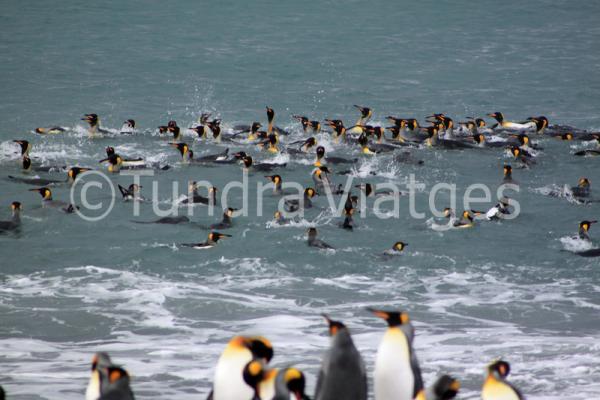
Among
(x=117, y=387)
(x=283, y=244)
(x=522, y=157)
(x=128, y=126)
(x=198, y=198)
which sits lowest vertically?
(x=283, y=244)

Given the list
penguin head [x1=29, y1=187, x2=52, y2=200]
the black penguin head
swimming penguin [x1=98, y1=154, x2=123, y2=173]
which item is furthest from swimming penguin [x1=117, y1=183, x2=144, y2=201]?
the black penguin head

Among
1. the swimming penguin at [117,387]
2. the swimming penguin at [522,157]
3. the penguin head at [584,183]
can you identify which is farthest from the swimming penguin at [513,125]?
the swimming penguin at [117,387]

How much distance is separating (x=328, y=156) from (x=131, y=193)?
4552 mm

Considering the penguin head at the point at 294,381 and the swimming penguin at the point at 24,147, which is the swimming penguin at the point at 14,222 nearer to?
the swimming penguin at the point at 24,147

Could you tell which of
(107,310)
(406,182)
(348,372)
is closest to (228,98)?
(406,182)

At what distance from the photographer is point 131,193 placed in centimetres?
1583

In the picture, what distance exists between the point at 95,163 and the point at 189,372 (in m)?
9.90

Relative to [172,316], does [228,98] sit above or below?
above

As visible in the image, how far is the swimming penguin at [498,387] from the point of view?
6.34m

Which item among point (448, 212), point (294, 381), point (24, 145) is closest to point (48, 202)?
point (24, 145)

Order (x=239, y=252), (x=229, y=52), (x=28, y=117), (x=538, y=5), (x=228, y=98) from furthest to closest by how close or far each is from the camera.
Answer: (x=538, y=5), (x=229, y=52), (x=228, y=98), (x=28, y=117), (x=239, y=252)

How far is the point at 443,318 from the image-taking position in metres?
11.1

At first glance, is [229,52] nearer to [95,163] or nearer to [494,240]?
[95,163]

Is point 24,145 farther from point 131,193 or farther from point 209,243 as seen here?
point 209,243
